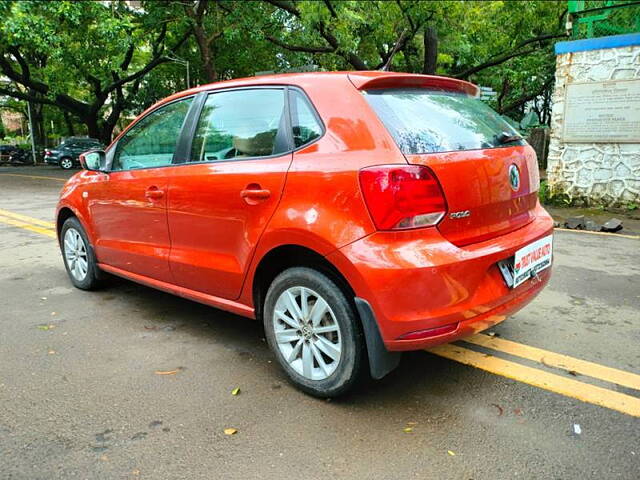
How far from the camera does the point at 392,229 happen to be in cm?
244

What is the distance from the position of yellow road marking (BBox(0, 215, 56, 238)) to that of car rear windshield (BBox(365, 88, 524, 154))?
6.08 meters

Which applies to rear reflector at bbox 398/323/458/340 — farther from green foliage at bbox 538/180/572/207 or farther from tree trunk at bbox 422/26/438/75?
tree trunk at bbox 422/26/438/75

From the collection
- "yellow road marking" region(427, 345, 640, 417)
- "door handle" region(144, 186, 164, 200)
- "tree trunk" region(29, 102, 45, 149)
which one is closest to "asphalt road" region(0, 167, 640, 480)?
"yellow road marking" region(427, 345, 640, 417)

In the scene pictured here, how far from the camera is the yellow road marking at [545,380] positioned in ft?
8.75

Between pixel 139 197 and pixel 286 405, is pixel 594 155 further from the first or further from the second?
pixel 286 405

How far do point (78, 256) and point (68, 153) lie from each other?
23.2 meters

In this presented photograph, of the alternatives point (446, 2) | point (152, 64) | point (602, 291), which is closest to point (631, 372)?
point (602, 291)

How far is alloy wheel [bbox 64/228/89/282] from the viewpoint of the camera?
469cm

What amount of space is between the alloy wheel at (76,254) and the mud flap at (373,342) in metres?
3.04

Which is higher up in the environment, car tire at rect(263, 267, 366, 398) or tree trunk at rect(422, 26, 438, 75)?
tree trunk at rect(422, 26, 438, 75)

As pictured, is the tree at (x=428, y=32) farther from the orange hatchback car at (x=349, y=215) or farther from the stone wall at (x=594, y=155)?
the orange hatchback car at (x=349, y=215)

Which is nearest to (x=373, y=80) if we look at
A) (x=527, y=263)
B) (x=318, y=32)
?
(x=527, y=263)

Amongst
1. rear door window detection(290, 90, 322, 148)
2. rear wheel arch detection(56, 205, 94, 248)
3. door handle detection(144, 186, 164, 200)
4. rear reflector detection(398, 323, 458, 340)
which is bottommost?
rear reflector detection(398, 323, 458, 340)

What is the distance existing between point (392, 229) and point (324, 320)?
62cm
